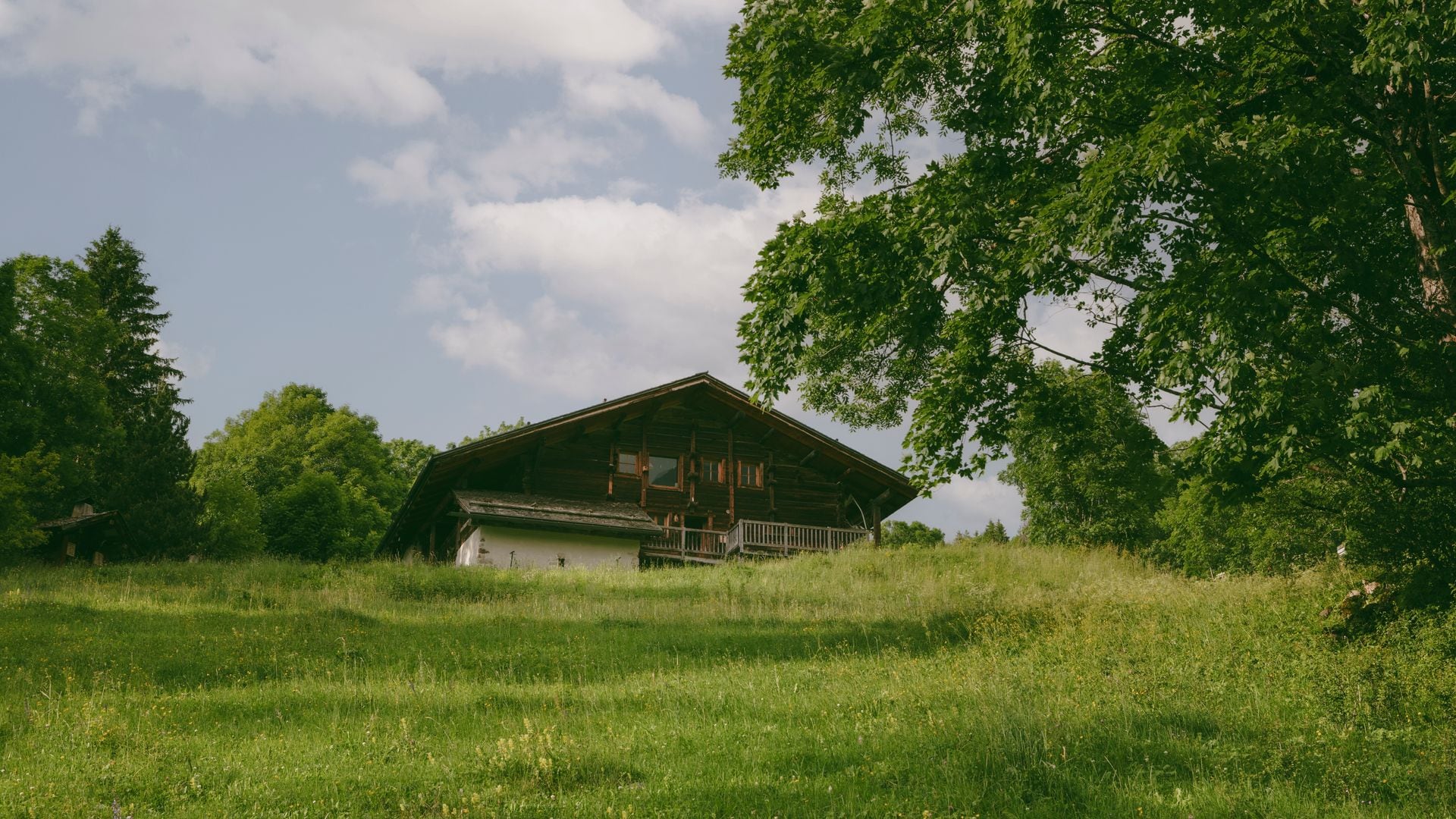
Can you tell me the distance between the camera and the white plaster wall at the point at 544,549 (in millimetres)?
32125

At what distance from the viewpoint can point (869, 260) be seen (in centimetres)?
1316

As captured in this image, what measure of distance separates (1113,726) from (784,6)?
10338 millimetres

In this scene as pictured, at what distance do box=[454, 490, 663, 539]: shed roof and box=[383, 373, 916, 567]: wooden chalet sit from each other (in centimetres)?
7

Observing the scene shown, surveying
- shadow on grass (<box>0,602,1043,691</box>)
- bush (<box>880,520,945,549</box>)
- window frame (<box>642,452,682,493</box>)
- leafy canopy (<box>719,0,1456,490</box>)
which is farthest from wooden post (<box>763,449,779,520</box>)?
bush (<box>880,520,945,549</box>)

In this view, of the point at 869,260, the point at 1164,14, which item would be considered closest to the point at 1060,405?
the point at 869,260

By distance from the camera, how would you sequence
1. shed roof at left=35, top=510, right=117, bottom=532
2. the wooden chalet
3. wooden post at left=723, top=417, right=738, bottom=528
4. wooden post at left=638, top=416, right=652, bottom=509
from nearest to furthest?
the wooden chalet → wooden post at left=638, top=416, right=652, bottom=509 → wooden post at left=723, top=417, right=738, bottom=528 → shed roof at left=35, top=510, right=117, bottom=532

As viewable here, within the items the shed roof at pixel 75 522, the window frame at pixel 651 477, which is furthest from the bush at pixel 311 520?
the window frame at pixel 651 477

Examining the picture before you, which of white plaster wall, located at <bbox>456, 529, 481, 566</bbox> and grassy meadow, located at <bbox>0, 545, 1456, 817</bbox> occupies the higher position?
white plaster wall, located at <bbox>456, 529, 481, 566</bbox>

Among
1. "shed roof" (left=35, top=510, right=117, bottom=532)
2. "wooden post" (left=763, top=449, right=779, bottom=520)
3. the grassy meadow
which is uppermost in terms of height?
"wooden post" (left=763, top=449, right=779, bottom=520)

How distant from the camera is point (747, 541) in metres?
35.3

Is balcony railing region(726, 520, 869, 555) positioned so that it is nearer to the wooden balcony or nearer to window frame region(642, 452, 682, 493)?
the wooden balcony

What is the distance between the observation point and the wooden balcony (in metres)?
35.4

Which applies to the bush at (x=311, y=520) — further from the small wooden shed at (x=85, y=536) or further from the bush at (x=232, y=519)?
the small wooden shed at (x=85, y=536)

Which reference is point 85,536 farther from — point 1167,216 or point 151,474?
point 1167,216
